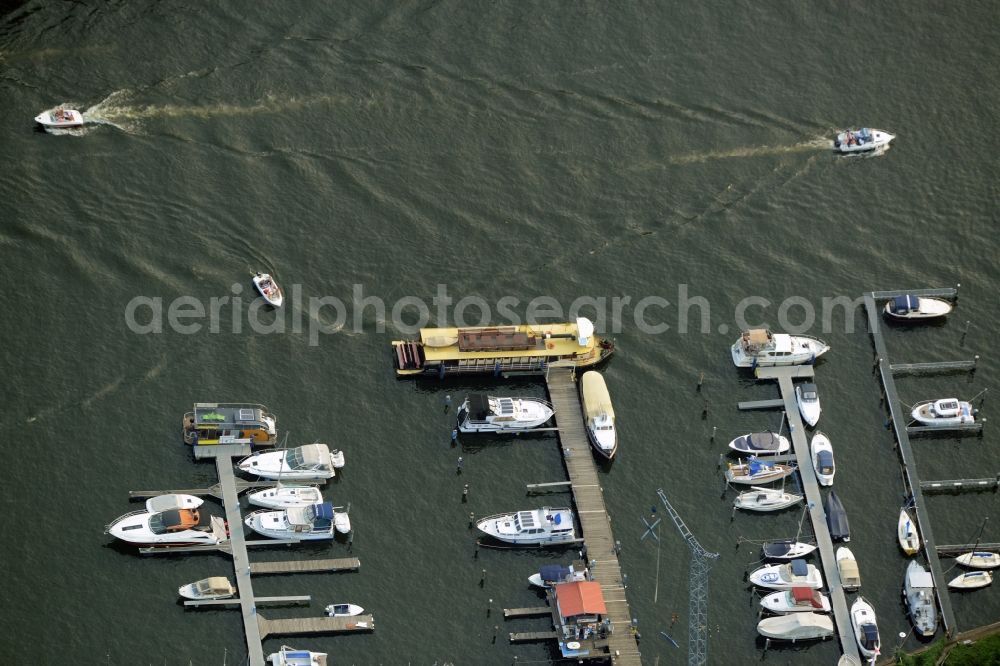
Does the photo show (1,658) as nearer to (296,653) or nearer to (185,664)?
(185,664)

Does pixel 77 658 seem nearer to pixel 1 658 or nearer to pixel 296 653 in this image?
pixel 1 658

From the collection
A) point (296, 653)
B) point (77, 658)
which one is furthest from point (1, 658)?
point (296, 653)

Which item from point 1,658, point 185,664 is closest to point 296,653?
point 185,664
